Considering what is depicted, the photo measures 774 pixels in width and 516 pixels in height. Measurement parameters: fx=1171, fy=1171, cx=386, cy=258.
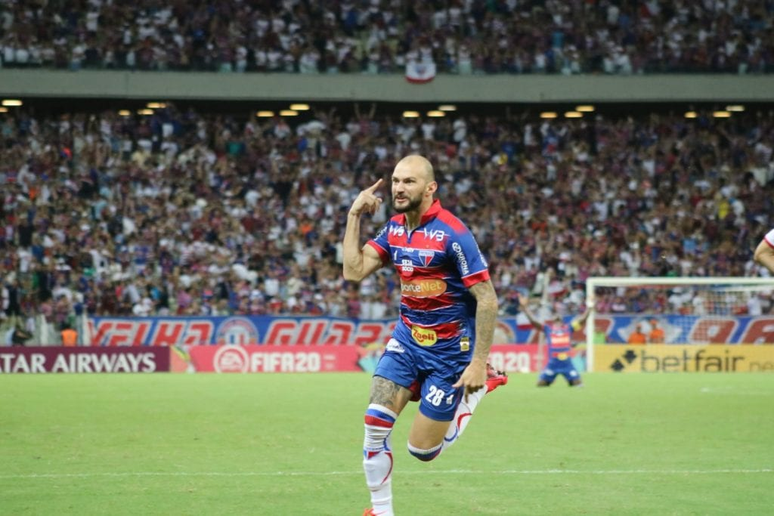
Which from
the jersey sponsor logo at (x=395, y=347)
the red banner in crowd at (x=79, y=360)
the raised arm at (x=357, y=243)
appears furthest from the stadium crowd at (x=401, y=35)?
the jersey sponsor logo at (x=395, y=347)

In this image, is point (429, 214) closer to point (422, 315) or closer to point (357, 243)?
→ point (357, 243)

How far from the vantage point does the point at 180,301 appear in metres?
31.4

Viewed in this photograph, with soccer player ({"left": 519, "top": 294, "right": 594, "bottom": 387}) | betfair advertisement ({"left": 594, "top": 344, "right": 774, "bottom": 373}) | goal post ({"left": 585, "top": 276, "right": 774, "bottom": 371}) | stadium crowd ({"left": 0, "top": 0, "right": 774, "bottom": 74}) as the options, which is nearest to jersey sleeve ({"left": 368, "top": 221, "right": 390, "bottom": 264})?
soccer player ({"left": 519, "top": 294, "right": 594, "bottom": 387})

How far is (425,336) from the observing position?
26.4ft

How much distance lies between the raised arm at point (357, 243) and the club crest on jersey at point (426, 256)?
1.24ft

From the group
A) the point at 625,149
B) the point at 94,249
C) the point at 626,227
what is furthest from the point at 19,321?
the point at 625,149

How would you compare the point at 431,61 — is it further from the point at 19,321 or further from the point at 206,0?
the point at 19,321

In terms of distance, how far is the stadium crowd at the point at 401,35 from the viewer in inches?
1422

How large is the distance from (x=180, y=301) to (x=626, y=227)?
13918mm

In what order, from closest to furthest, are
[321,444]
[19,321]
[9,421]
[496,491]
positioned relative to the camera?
[496,491]
[321,444]
[9,421]
[19,321]

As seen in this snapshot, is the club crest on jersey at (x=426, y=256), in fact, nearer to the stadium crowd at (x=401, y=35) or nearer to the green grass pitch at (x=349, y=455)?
the green grass pitch at (x=349, y=455)

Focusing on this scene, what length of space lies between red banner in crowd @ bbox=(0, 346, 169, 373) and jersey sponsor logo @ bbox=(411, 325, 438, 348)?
71.7ft

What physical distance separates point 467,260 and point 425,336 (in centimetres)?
65

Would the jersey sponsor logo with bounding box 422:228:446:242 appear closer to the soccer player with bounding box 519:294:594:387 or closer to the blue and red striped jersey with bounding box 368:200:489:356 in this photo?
the blue and red striped jersey with bounding box 368:200:489:356
